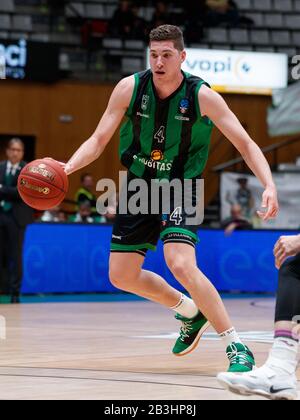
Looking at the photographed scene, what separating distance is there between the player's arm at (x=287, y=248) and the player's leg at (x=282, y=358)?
0.16ft

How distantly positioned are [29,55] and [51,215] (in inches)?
184

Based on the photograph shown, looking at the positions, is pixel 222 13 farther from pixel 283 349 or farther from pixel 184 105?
pixel 283 349

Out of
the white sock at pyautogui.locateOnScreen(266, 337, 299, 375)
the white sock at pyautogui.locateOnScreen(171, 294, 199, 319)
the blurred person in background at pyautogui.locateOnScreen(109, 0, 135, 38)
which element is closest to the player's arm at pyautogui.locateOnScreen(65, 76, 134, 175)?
the white sock at pyautogui.locateOnScreen(171, 294, 199, 319)

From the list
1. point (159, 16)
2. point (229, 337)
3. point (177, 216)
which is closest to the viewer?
point (229, 337)

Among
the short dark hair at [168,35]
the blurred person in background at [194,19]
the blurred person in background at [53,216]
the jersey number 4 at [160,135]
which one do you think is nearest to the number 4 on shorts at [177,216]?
the jersey number 4 at [160,135]

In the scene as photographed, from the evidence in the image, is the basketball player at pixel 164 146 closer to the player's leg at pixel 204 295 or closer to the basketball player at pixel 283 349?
the player's leg at pixel 204 295

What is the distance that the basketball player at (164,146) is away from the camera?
6.21 metres

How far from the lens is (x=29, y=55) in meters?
19.2

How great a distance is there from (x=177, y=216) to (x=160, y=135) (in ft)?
1.84

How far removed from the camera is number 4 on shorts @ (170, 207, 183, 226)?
21.0 feet

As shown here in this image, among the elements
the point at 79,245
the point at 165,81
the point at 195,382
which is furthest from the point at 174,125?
the point at 79,245

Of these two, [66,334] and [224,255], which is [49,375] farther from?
[224,255]

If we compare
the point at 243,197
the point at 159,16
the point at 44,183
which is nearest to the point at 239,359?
the point at 44,183

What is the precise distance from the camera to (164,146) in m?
6.51
